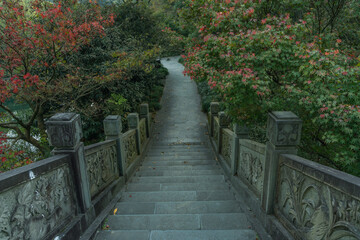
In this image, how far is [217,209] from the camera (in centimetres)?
354

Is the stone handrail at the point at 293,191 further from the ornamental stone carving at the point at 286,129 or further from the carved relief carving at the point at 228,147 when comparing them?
the carved relief carving at the point at 228,147

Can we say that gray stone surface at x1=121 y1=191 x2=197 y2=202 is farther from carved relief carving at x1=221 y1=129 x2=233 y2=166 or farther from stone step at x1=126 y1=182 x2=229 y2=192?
carved relief carving at x1=221 y1=129 x2=233 y2=166

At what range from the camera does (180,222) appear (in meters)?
3.11

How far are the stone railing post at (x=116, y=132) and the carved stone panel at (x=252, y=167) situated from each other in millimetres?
2650

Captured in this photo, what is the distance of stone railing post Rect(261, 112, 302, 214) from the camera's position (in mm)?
2590

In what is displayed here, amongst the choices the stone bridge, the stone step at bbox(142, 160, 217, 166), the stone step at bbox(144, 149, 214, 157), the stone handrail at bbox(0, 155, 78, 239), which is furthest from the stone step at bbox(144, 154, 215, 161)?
the stone handrail at bbox(0, 155, 78, 239)

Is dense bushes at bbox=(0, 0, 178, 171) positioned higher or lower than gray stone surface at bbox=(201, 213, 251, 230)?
higher

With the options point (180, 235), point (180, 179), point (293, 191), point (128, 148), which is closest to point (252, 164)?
point (293, 191)

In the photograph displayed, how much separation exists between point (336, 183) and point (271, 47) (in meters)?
2.67

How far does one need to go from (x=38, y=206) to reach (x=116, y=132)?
100 inches

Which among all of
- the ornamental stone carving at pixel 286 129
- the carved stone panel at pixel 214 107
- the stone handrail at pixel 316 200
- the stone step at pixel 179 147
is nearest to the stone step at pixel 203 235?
the stone handrail at pixel 316 200

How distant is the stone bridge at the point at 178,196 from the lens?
1.87 meters

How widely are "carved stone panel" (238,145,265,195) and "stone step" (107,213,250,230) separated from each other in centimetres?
57

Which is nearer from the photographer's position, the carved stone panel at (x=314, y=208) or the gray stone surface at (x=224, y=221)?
the carved stone panel at (x=314, y=208)
